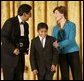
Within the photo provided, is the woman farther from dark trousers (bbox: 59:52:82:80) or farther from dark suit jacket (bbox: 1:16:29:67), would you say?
dark suit jacket (bbox: 1:16:29:67)

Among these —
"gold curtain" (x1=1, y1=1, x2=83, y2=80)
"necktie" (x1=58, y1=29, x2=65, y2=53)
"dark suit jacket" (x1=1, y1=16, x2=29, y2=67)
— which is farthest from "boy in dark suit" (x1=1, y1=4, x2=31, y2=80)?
"gold curtain" (x1=1, y1=1, x2=83, y2=80)

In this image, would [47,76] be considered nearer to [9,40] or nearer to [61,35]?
[61,35]

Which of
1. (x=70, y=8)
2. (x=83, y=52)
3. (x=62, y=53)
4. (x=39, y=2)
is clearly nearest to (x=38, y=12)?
(x=39, y=2)

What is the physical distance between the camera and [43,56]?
14.4ft

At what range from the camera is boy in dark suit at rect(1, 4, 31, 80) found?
13.3 ft

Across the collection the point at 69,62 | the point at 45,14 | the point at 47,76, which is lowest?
the point at 47,76

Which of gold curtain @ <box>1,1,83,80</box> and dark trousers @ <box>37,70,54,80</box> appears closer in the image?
dark trousers @ <box>37,70,54,80</box>

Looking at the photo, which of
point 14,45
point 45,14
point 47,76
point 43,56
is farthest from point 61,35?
point 45,14

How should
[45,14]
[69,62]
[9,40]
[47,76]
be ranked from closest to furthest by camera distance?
[9,40] < [47,76] < [69,62] < [45,14]

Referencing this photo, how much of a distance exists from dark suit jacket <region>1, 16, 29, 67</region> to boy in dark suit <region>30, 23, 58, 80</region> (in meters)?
0.36

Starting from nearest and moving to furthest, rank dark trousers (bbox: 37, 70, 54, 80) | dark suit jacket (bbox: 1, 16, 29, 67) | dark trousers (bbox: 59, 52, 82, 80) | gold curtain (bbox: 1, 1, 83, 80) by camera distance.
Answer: dark suit jacket (bbox: 1, 16, 29, 67), dark trousers (bbox: 37, 70, 54, 80), dark trousers (bbox: 59, 52, 82, 80), gold curtain (bbox: 1, 1, 83, 80)

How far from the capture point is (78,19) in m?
5.58

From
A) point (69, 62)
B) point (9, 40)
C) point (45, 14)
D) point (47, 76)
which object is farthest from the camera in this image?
point (45, 14)

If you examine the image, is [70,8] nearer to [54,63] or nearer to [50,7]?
[50,7]
